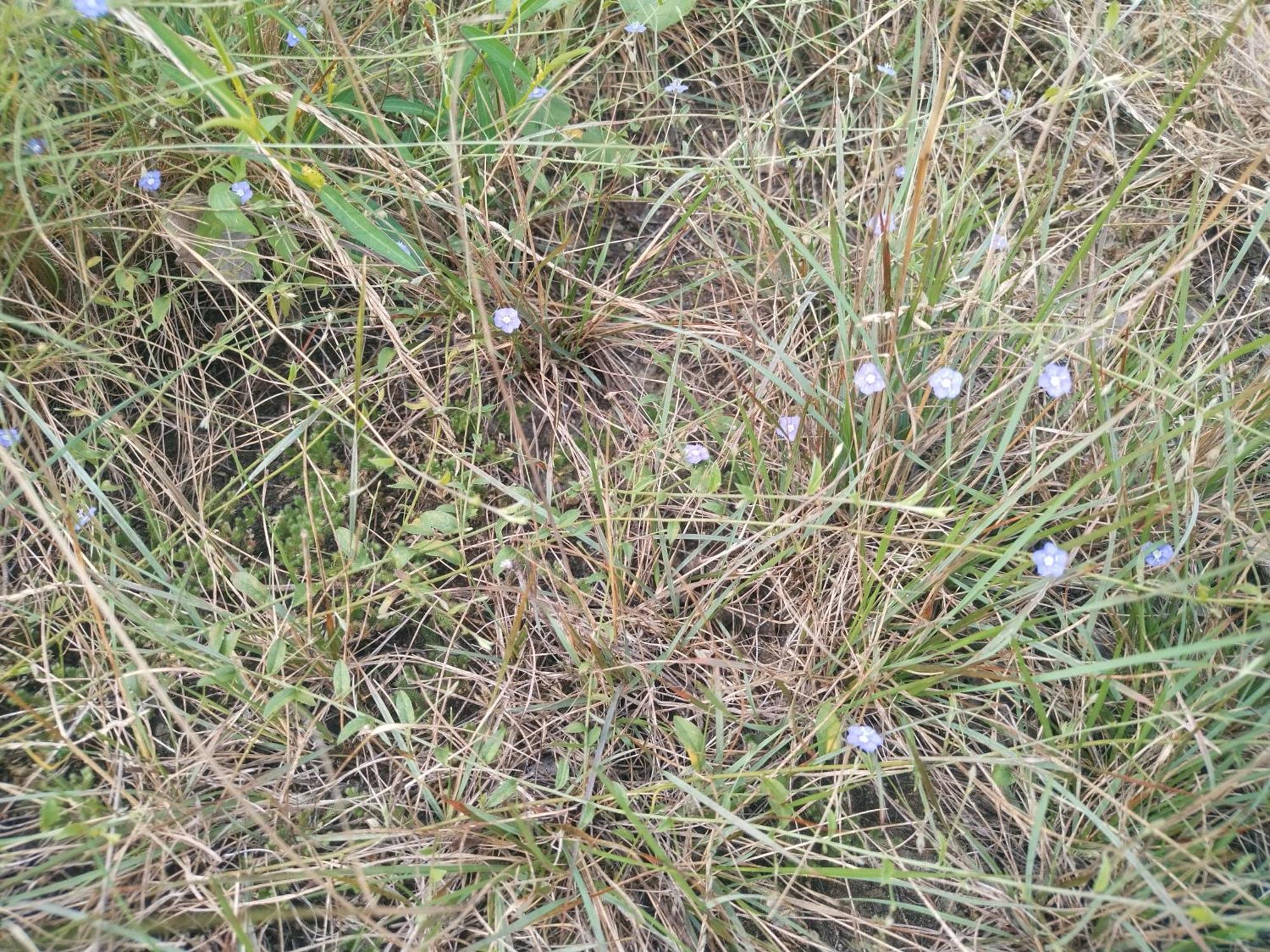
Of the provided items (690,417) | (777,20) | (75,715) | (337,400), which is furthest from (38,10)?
(777,20)

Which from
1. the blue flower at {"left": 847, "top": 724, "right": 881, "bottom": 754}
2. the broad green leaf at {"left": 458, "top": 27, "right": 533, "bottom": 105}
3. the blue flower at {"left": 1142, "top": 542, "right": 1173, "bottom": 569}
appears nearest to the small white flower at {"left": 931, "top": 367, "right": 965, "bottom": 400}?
the blue flower at {"left": 1142, "top": 542, "right": 1173, "bottom": 569}

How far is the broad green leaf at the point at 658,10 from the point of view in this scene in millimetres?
2123

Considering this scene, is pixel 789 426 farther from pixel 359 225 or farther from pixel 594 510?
pixel 359 225

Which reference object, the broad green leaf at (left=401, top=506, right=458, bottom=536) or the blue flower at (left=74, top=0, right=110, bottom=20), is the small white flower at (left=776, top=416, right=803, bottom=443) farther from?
the blue flower at (left=74, top=0, right=110, bottom=20)

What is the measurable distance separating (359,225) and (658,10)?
931mm

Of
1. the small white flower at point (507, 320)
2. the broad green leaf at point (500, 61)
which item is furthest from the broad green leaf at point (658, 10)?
the small white flower at point (507, 320)

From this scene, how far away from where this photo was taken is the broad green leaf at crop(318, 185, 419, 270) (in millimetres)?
1776

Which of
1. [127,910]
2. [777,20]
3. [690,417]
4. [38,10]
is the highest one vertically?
[38,10]

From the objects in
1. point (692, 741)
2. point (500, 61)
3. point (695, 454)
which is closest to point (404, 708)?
point (692, 741)

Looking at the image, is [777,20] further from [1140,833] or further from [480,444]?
[1140,833]

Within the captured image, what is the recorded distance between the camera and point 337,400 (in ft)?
6.24

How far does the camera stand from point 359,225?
179 centimetres

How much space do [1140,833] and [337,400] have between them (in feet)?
5.52

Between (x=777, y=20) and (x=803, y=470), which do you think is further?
(x=777, y=20)
